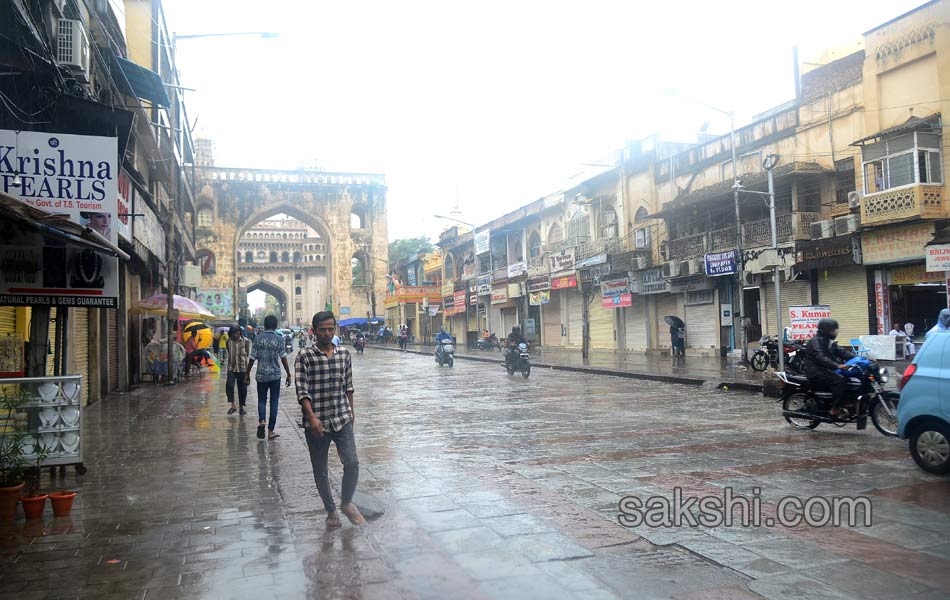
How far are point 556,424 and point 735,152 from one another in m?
18.0

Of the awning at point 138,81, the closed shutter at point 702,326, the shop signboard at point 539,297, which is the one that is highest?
the awning at point 138,81

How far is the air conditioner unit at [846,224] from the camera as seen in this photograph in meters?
19.5

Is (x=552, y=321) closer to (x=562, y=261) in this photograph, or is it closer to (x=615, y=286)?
(x=562, y=261)

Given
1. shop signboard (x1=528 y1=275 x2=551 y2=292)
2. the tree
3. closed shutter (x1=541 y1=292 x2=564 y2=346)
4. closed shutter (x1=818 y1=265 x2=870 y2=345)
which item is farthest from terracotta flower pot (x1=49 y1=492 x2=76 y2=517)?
the tree

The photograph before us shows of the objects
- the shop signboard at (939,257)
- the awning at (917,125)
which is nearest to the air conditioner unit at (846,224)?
the awning at (917,125)

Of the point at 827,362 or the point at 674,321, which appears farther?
the point at 674,321

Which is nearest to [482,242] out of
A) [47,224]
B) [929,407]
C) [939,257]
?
[939,257]

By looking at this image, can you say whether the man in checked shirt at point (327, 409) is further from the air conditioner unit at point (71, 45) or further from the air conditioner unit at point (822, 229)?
the air conditioner unit at point (822, 229)

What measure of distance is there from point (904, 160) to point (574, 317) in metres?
20.4

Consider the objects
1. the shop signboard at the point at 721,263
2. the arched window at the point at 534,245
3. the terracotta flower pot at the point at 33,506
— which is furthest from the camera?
the arched window at the point at 534,245

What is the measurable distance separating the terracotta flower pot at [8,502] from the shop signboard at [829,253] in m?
20.3

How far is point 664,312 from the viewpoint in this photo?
29875 millimetres

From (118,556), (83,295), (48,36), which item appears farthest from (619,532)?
(48,36)

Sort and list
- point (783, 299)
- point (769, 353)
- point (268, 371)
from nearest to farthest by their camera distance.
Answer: point (268, 371) → point (769, 353) → point (783, 299)
